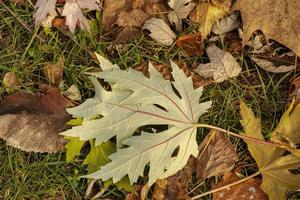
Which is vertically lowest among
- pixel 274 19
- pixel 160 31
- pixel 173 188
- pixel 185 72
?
pixel 173 188

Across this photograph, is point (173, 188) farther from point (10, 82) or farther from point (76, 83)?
point (10, 82)

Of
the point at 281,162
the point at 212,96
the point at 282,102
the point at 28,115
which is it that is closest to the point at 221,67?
the point at 212,96

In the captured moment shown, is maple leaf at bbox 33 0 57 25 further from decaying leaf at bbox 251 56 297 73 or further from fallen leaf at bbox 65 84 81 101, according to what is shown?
decaying leaf at bbox 251 56 297 73

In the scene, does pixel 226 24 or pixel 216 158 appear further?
pixel 226 24

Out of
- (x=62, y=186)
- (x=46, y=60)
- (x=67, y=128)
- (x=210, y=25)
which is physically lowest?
(x=62, y=186)

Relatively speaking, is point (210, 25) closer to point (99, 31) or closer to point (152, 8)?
point (152, 8)

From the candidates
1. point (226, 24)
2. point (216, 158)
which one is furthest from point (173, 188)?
point (226, 24)
